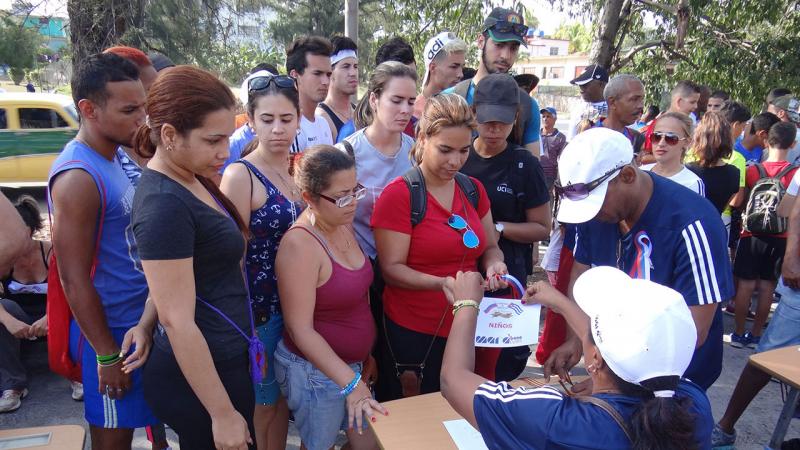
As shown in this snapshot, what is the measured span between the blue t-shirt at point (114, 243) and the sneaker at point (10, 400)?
2322mm

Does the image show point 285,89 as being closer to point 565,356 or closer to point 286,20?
point 565,356

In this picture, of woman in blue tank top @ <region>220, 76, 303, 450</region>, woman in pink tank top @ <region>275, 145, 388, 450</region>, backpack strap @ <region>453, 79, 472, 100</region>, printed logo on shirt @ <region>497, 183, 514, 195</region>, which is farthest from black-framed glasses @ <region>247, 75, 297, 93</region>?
backpack strap @ <region>453, 79, 472, 100</region>

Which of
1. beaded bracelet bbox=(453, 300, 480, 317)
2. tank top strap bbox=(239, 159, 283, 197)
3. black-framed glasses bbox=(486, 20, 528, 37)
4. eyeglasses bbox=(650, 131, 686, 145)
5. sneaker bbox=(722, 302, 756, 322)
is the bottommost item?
sneaker bbox=(722, 302, 756, 322)

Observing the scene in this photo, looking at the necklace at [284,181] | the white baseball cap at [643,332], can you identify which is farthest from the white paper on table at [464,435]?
the necklace at [284,181]

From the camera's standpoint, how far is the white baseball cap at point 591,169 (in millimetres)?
1898

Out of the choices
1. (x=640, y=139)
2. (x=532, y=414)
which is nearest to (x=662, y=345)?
(x=532, y=414)

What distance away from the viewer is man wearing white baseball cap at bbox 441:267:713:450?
1.31 m

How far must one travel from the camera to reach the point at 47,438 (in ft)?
6.43

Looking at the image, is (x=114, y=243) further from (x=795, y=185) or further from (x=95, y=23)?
(x=95, y=23)

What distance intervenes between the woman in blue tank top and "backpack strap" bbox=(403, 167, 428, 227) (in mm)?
499

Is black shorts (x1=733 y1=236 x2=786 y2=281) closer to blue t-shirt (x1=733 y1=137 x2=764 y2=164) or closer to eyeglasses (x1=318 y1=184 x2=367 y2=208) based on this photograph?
blue t-shirt (x1=733 y1=137 x2=764 y2=164)

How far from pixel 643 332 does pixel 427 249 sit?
116cm

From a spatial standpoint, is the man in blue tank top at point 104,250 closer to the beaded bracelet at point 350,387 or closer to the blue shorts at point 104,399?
the blue shorts at point 104,399

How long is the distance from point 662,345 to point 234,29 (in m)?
10.1
